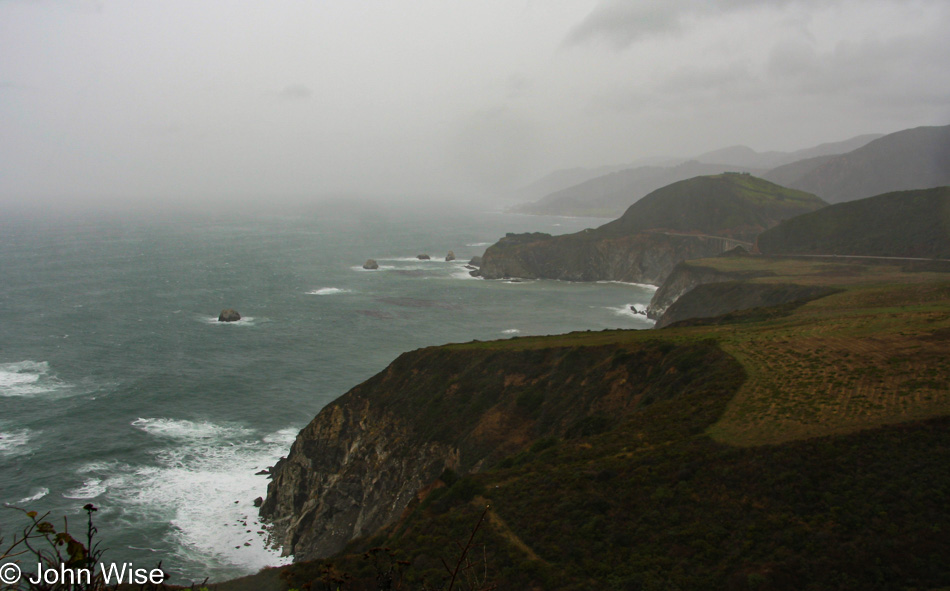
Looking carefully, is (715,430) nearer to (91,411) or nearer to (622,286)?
(91,411)

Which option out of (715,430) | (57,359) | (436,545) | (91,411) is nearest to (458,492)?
(436,545)

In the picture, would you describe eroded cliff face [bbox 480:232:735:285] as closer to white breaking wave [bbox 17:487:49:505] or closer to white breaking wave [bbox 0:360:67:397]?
white breaking wave [bbox 0:360:67:397]

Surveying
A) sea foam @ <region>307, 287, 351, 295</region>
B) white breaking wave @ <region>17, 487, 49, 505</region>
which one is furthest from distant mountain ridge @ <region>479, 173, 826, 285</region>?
white breaking wave @ <region>17, 487, 49, 505</region>

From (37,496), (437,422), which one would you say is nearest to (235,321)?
(37,496)

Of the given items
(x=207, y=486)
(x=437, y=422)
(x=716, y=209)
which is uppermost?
(x=716, y=209)

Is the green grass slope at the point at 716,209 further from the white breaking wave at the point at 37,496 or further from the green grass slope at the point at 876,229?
the white breaking wave at the point at 37,496

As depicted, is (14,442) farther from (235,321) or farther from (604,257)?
(604,257)
